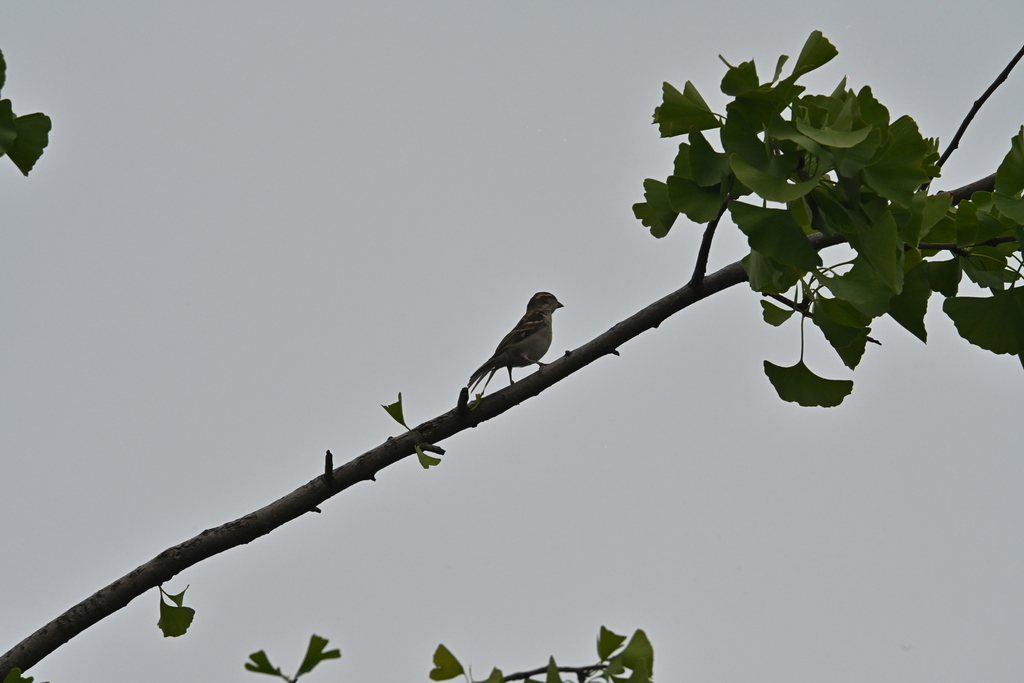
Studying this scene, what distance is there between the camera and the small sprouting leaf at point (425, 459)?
384 centimetres

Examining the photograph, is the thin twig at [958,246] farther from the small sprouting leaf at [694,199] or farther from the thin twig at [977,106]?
the small sprouting leaf at [694,199]

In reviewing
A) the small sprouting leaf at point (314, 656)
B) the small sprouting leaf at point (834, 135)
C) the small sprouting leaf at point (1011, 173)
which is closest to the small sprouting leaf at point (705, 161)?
the small sprouting leaf at point (834, 135)

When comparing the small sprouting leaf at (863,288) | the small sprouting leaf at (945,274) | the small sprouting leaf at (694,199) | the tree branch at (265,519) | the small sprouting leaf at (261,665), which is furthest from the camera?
the tree branch at (265,519)

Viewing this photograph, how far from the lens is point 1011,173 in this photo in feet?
11.9

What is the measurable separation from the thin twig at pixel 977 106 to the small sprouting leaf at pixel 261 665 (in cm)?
319

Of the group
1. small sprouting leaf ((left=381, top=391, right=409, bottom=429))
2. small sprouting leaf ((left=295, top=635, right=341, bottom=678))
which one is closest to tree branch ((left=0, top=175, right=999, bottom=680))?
small sprouting leaf ((left=381, top=391, right=409, bottom=429))

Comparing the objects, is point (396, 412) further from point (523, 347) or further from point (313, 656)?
point (523, 347)

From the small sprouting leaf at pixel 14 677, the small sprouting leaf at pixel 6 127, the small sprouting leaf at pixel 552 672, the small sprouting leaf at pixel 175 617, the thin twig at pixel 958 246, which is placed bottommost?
the small sprouting leaf at pixel 552 672

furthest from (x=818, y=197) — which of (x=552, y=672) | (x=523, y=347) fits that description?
(x=523, y=347)

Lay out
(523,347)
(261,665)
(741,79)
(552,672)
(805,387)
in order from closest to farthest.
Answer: (261,665) → (552,672) → (741,79) → (805,387) → (523,347)

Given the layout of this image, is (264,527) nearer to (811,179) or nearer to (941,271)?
(811,179)

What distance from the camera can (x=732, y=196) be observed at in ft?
9.64

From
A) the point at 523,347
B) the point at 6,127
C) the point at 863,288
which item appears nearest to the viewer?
the point at 863,288

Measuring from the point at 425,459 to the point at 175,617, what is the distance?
4.73 ft
